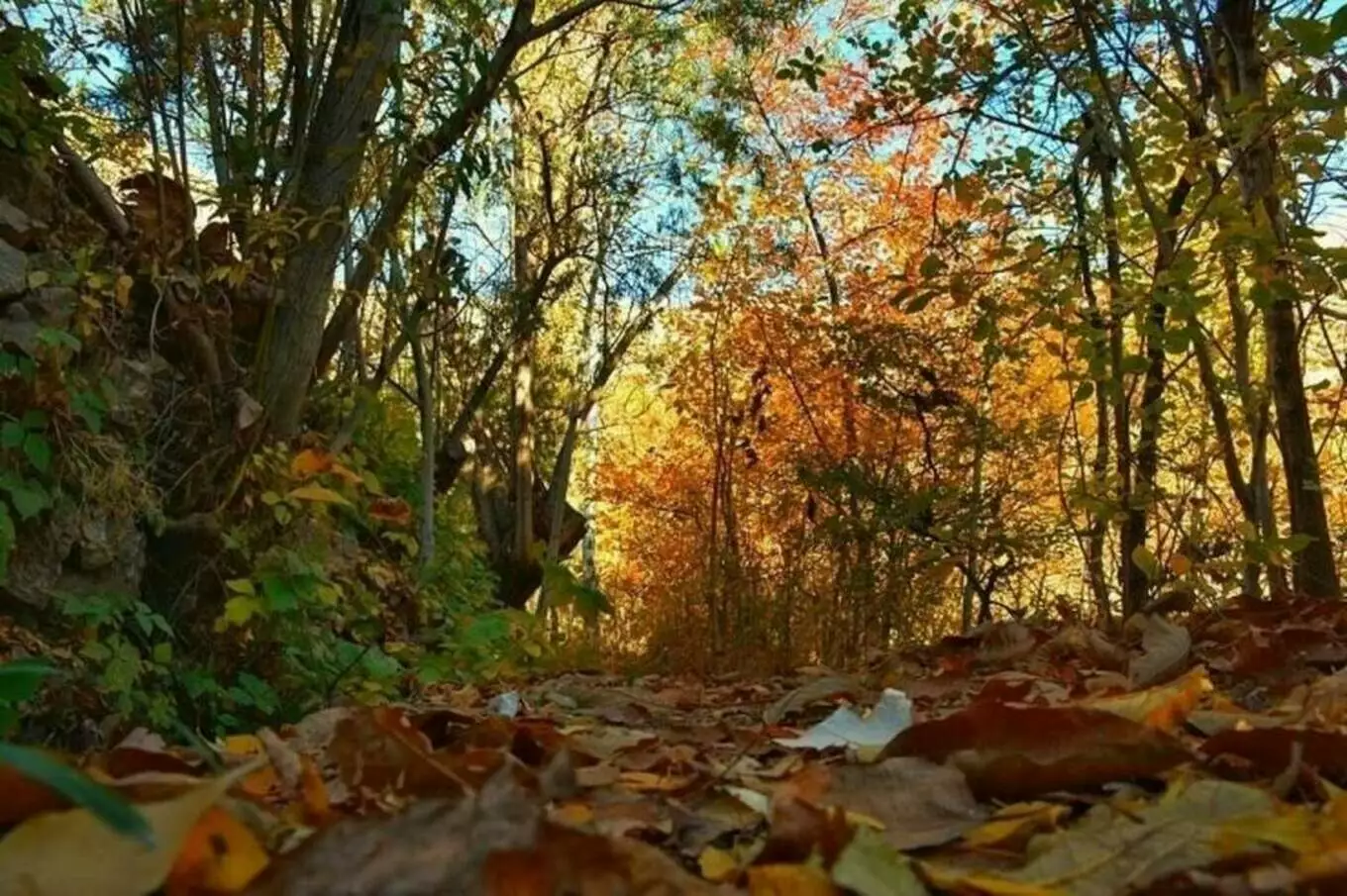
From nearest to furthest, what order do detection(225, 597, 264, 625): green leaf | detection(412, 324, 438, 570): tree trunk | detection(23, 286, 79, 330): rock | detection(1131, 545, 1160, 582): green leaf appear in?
detection(1131, 545, 1160, 582): green leaf, detection(225, 597, 264, 625): green leaf, detection(23, 286, 79, 330): rock, detection(412, 324, 438, 570): tree trunk

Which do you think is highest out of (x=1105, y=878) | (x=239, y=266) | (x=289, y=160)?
(x=289, y=160)

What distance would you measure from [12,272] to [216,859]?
313 cm

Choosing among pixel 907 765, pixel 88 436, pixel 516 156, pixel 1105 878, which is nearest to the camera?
pixel 1105 878

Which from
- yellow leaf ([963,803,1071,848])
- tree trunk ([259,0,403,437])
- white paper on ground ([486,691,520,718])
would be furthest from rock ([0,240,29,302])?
yellow leaf ([963,803,1071,848])

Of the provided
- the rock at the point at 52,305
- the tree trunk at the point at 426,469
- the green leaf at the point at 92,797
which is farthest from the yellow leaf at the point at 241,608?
the tree trunk at the point at 426,469

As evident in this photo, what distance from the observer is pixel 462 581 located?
23.4 ft

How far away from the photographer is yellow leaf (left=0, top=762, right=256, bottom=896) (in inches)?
20.6

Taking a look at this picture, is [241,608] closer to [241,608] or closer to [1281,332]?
[241,608]

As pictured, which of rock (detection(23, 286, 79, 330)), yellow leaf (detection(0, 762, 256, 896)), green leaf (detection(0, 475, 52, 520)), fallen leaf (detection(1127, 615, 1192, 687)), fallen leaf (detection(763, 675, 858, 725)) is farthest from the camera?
rock (detection(23, 286, 79, 330))

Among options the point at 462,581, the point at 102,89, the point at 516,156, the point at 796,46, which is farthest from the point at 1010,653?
the point at 796,46

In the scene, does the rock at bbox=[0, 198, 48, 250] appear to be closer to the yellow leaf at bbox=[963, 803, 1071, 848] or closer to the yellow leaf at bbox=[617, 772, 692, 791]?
→ the yellow leaf at bbox=[617, 772, 692, 791]

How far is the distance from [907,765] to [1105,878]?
0.80ft

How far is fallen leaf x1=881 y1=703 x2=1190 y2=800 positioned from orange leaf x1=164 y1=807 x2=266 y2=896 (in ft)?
1.52

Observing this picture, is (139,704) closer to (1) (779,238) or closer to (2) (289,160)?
(2) (289,160)
